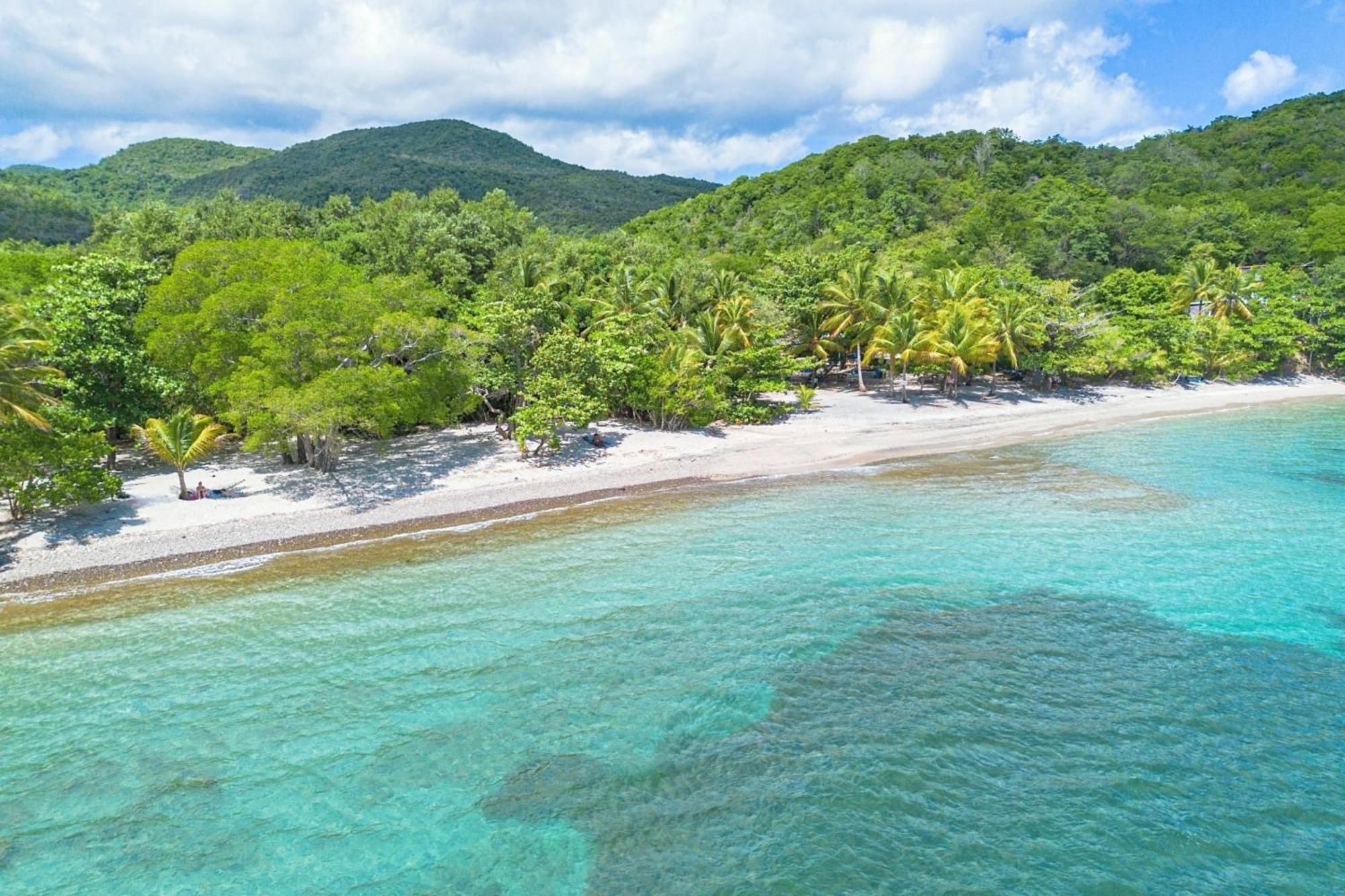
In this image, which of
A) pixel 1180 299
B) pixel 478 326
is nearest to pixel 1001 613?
pixel 478 326

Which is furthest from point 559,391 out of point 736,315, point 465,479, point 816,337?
point 816,337

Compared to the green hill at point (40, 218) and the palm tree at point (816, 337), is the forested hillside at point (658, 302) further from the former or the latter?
the green hill at point (40, 218)

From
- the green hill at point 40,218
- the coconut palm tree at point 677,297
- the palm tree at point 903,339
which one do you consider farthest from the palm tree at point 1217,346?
the green hill at point 40,218

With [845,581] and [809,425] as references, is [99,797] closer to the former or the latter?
[845,581]

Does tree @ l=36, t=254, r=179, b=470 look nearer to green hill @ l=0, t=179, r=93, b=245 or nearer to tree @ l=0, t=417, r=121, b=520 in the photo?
tree @ l=0, t=417, r=121, b=520

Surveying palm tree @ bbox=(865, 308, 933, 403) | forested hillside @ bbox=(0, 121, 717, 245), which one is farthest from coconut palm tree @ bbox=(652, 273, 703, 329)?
forested hillside @ bbox=(0, 121, 717, 245)

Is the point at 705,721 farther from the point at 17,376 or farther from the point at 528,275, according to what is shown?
the point at 528,275
